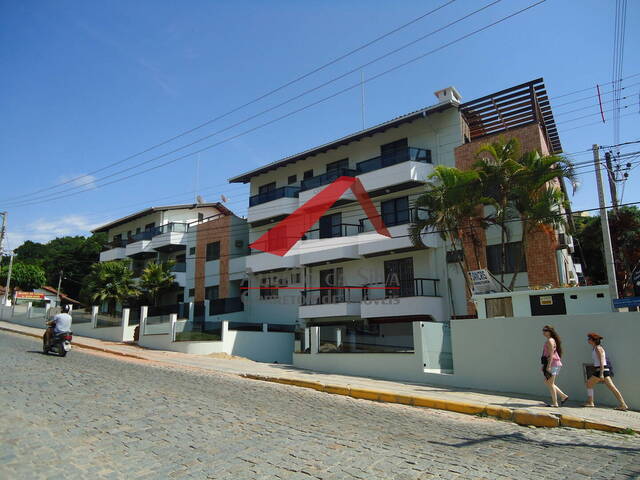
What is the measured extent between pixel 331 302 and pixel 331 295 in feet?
3.05

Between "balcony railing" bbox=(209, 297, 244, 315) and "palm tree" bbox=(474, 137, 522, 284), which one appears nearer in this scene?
"palm tree" bbox=(474, 137, 522, 284)

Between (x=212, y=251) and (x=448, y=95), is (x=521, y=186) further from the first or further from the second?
(x=212, y=251)

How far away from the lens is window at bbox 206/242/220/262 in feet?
111

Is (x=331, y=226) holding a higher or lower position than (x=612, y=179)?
higher

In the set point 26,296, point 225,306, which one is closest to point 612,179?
point 225,306

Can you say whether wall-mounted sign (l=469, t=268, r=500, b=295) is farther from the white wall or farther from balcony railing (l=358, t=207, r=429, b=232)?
balcony railing (l=358, t=207, r=429, b=232)

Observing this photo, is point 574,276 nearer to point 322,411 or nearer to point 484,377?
point 484,377

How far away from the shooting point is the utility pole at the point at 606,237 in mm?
12977

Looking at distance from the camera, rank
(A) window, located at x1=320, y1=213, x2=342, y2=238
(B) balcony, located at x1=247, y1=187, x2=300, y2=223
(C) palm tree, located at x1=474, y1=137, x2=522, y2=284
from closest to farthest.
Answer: (C) palm tree, located at x1=474, y1=137, x2=522, y2=284 → (A) window, located at x1=320, y1=213, x2=342, y2=238 → (B) balcony, located at x1=247, y1=187, x2=300, y2=223

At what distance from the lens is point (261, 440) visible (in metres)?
6.82

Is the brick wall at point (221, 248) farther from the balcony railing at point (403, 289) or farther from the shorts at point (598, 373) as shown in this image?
the shorts at point (598, 373)

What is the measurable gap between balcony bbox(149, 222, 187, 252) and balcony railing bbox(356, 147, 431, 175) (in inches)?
728

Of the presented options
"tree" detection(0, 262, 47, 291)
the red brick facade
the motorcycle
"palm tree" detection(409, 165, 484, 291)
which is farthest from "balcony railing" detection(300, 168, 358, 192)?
"tree" detection(0, 262, 47, 291)

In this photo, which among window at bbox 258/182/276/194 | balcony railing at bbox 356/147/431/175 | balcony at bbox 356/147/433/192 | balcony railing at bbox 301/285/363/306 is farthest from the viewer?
window at bbox 258/182/276/194
